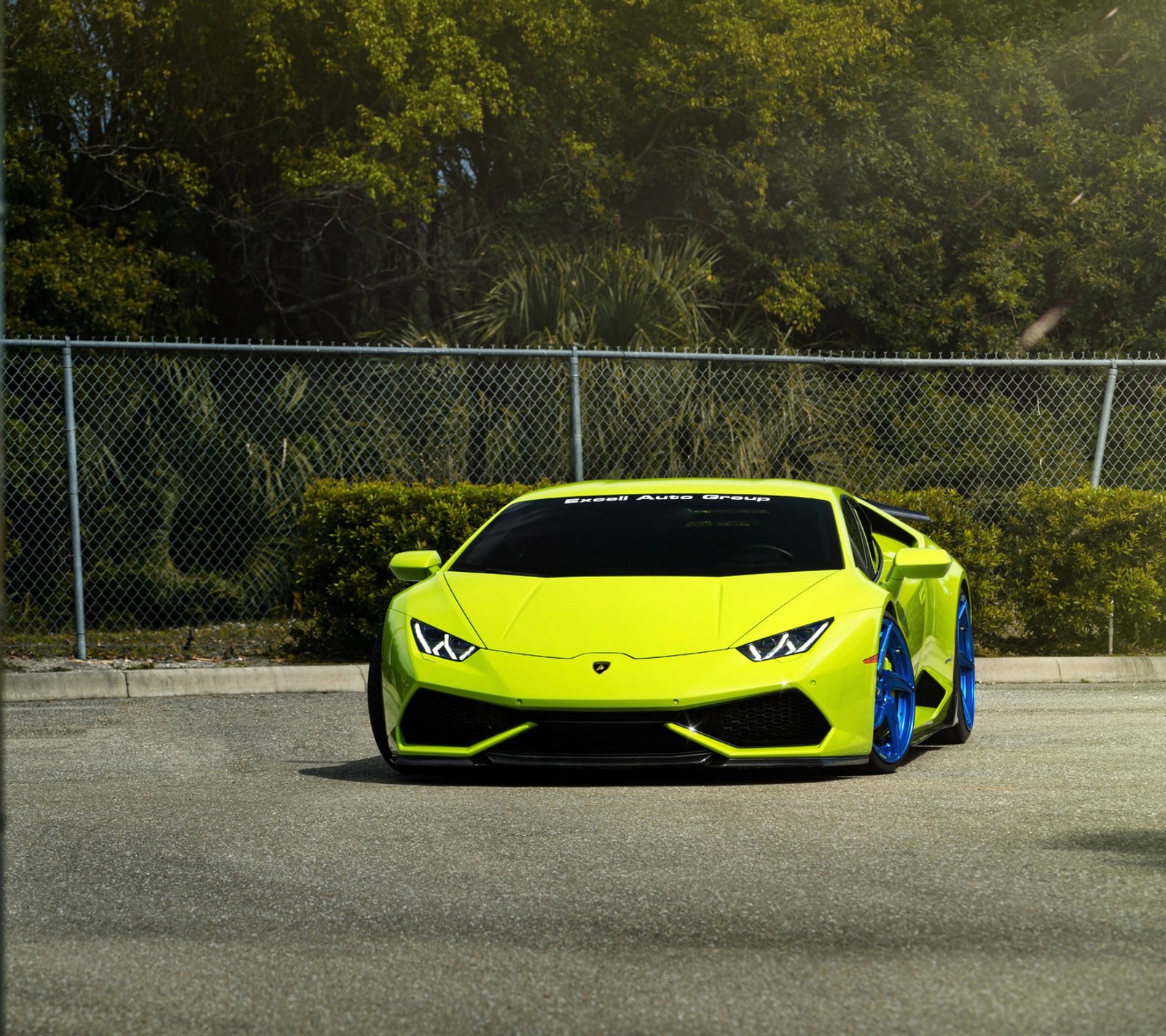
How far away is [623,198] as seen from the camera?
2441 cm

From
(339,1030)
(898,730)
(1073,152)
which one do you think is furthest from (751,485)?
(1073,152)

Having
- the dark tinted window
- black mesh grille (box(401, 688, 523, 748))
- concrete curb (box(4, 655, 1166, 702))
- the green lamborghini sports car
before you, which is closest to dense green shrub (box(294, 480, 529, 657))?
concrete curb (box(4, 655, 1166, 702))

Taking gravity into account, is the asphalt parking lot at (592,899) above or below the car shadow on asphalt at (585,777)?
above

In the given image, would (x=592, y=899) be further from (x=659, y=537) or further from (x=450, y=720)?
(x=659, y=537)

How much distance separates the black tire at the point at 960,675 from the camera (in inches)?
315

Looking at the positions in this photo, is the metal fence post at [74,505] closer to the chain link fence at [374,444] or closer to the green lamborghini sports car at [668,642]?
the chain link fence at [374,444]

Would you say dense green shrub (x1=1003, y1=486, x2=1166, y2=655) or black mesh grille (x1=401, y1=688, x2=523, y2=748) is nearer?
black mesh grille (x1=401, y1=688, x2=523, y2=748)

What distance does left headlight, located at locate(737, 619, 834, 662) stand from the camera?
644cm

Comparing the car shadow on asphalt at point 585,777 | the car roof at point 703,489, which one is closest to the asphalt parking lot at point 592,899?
the car shadow on asphalt at point 585,777

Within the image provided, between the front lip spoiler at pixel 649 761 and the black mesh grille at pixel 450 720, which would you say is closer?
the front lip spoiler at pixel 649 761

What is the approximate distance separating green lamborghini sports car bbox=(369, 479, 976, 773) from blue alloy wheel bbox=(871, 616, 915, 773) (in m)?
0.01

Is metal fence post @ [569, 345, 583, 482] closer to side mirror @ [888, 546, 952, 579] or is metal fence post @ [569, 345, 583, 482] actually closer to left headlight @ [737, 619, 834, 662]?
side mirror @ [888, 546, 952, 579]

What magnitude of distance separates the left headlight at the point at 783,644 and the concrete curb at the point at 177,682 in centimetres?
506

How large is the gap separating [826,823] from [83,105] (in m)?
19.0
